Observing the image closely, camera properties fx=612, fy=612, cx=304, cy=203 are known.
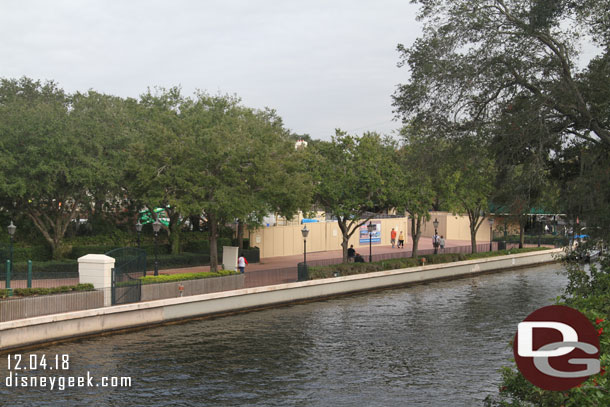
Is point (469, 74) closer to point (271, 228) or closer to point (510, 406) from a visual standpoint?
point (510, 406)

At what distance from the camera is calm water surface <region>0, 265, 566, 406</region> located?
18.5 metres

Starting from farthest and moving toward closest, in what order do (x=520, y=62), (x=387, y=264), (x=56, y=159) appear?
(x=387, y=264) → (x=56, y=159) → (x=520, y=62)

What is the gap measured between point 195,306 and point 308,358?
29.1ft

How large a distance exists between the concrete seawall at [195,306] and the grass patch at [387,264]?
556 millimetres

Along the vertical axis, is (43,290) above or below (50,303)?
above

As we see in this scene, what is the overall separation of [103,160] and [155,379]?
71.9 feet

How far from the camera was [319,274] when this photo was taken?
36.4m

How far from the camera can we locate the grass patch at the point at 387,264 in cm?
3691

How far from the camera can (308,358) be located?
23.0 meters

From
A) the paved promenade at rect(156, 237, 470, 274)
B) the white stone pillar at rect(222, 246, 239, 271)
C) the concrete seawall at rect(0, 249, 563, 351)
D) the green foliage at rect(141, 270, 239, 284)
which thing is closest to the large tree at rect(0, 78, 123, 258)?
the paved promenade at rect(156, 237, 470, 274)

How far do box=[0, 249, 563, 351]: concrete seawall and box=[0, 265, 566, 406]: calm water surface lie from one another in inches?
30.3

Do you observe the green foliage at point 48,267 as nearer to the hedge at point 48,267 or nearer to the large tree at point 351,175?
the hedge at point 48,267

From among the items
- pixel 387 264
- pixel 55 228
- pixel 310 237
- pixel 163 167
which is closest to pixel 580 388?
pixel 163 167

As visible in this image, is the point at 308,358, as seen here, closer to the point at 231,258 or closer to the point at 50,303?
the point at 50,303
